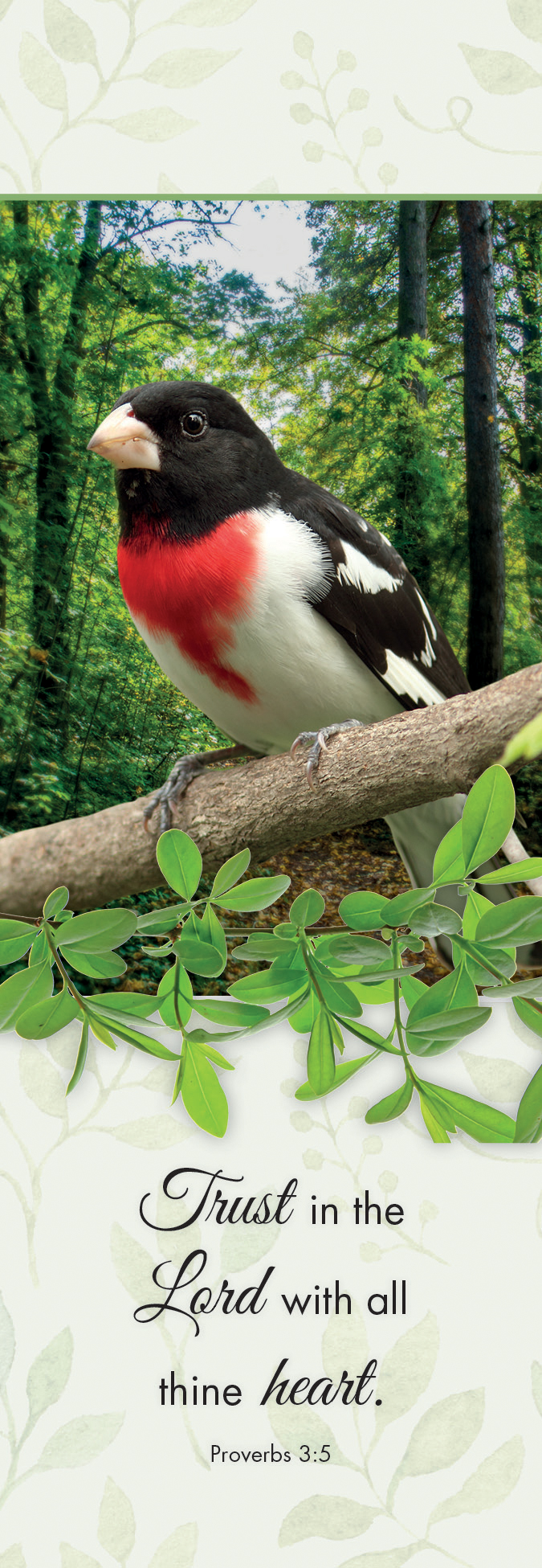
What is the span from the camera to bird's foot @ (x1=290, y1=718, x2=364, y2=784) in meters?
0.85

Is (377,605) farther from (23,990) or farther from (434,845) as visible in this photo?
(23,990)

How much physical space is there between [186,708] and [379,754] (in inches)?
11.9

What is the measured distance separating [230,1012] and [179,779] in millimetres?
273

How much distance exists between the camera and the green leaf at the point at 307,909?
76 cm

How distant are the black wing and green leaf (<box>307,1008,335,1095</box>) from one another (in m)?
0.40

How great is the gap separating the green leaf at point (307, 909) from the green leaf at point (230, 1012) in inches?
3.8

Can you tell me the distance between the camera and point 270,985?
0.77 metres
